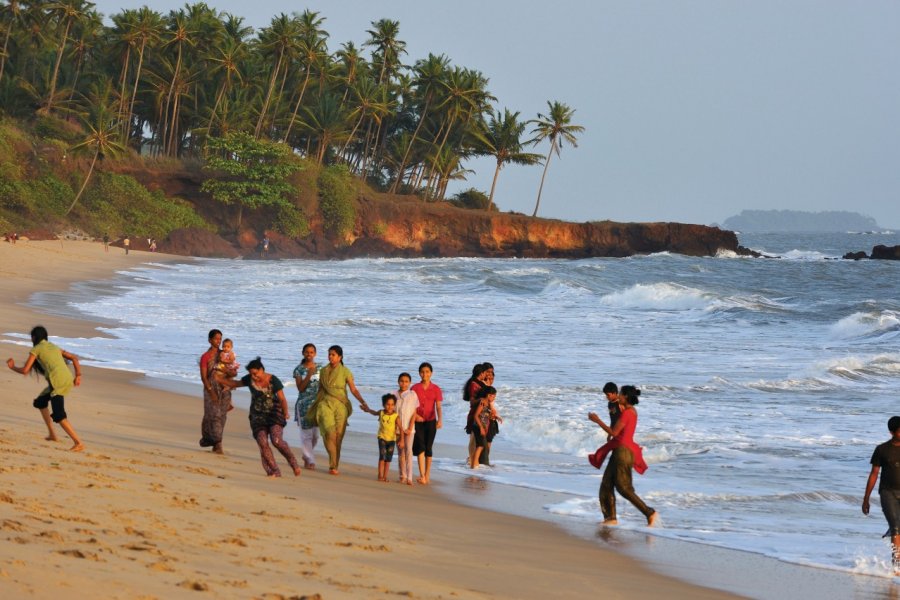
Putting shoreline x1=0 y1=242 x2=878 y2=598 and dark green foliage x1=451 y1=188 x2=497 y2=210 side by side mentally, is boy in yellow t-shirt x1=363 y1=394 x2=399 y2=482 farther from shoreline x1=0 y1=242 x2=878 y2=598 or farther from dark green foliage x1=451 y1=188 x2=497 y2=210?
dark green foliage x1=451 y1=188 x2=497 y2=210

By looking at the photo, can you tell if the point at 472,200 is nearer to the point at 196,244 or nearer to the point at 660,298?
the point at 196,244

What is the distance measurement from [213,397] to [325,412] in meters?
1.11

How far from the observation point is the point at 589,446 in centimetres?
1287

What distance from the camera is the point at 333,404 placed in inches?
403

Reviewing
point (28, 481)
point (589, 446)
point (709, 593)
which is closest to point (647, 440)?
point (589, 446)

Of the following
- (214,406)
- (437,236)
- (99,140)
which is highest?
(99,140)

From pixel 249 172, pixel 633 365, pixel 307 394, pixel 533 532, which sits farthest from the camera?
pixel 249 172

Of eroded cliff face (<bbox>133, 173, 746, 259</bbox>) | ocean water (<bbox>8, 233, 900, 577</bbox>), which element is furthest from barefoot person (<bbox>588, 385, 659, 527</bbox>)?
eroded cliff face (<bbox>133, 173, 746, 259</bbox>)

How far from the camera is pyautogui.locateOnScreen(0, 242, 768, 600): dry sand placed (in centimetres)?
535

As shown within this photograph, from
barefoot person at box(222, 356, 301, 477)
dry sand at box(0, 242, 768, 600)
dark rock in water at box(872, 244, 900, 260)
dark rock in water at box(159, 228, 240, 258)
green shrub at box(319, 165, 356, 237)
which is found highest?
dark rock in water at box(872, 244, 900, 260)

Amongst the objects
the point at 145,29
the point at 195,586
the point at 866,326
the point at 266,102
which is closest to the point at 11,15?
the point at 145,29

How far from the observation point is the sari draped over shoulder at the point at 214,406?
10.5 meters

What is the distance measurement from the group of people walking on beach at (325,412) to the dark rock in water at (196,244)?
52.2m

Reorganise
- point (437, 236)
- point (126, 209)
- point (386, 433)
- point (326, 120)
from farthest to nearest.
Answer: point (437, 236) → point (326, 120) → point (126, 209) → point (386, 433)
